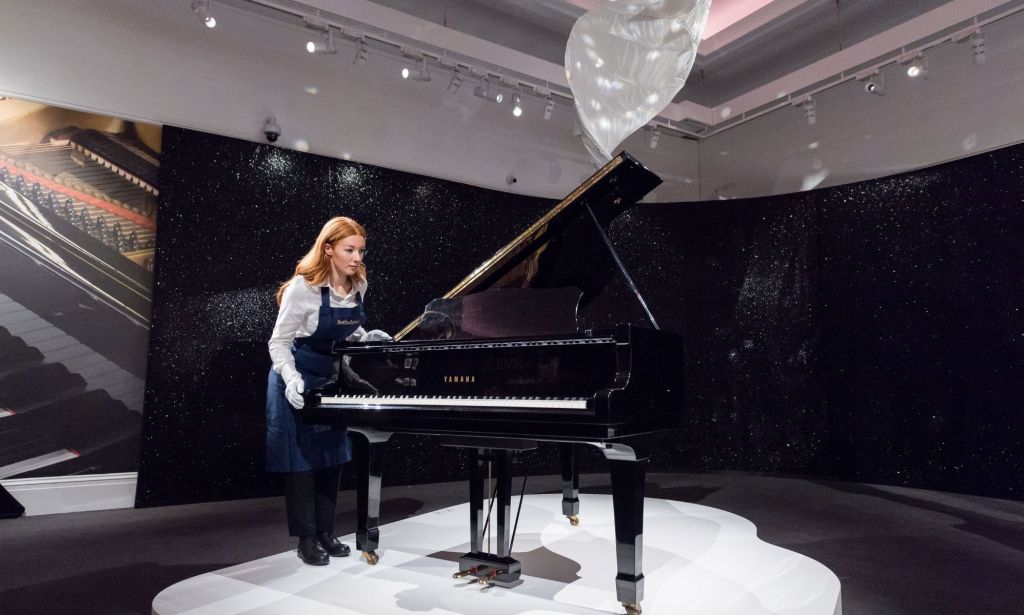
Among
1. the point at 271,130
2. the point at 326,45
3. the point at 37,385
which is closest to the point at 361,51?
the point at 326,45

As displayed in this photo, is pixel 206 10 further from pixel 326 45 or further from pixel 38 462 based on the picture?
pixel 38 462

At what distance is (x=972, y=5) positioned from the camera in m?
4.83

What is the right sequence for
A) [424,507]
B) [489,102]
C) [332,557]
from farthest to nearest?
[489,102] < [424,507] < [332,557]

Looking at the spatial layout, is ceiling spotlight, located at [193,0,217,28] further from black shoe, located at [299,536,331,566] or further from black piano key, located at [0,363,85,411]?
black shoe, located at [299,536,331,566]

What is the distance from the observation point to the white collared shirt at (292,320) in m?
2.74

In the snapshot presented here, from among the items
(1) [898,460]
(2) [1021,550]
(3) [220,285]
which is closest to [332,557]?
(3) [220,285]

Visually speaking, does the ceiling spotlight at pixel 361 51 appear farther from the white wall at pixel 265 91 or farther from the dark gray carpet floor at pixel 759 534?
the dark gray carpet floor at pixel 759 534

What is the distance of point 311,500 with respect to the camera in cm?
276

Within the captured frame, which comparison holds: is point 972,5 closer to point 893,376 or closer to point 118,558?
point 893,376

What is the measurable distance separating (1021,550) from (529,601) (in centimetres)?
268

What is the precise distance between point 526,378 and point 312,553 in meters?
1.30

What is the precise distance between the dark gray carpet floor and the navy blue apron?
0.67 meters

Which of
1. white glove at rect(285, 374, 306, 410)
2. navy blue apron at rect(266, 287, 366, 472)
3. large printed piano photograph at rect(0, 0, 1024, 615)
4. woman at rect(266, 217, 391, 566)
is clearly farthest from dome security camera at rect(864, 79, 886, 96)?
white glove at rect(285, 374, 306, 410)

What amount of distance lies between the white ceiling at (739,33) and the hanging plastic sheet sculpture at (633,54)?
146 centimetres
